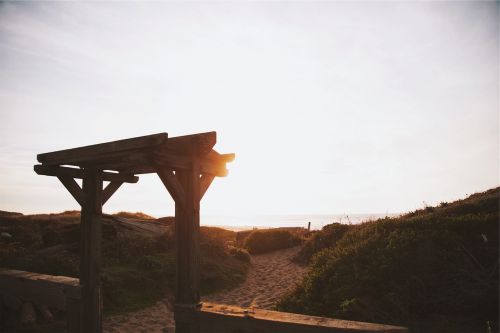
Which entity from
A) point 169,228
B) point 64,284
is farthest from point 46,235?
point 64,284

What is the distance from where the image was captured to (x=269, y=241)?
2178 centimetres

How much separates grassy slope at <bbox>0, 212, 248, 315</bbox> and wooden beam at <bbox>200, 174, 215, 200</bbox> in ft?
18.2

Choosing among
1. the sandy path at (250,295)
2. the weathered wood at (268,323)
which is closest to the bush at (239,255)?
the sandy path at (250,295)

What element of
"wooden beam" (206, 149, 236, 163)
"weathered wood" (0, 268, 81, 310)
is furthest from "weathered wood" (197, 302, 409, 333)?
"weathered wood" (0, 268, 81, 310)

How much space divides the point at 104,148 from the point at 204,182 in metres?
1.84

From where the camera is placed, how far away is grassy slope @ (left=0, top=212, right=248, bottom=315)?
32.6 feet

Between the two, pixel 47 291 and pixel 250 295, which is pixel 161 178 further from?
pixel 250 295

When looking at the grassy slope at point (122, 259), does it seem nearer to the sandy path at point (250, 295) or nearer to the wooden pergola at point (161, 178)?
the sandy path at point (250, 295)

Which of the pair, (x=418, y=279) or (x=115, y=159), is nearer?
(x=115, y=159)

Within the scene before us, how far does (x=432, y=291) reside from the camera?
645 cm

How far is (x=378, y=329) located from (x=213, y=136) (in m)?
3.66

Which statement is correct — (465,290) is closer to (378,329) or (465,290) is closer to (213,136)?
(378,329)

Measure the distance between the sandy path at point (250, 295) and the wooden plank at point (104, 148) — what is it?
4.33 metres

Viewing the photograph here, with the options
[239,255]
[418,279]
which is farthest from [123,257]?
[418,279]
